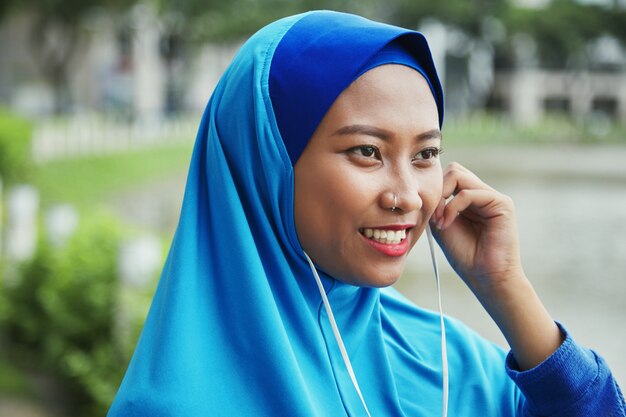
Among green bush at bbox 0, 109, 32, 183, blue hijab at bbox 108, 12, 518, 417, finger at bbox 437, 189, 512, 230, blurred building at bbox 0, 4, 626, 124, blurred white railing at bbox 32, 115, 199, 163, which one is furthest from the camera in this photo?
blurred building at bbox 0, 4, 626, 124

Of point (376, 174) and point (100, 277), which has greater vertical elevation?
point (376, 174)

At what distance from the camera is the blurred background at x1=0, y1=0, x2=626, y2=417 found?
453cm

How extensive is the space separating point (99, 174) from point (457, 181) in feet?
44.1

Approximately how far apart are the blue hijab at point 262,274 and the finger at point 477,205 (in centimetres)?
18

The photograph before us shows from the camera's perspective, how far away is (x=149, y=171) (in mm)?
16703

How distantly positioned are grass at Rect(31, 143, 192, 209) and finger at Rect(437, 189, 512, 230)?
31.3 feet

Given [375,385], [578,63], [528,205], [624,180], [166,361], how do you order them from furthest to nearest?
[578,63] < [624,180] < [528,205] < [375,385] < [166,361]

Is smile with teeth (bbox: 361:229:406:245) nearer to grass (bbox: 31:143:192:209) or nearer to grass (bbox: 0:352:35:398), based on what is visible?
grass (bbox: 0:352:35:398)

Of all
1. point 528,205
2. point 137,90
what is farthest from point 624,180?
point 137,90

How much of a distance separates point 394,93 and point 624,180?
18.7 meters

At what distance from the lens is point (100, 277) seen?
460 centimetres

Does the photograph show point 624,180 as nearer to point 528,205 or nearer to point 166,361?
point 528,205

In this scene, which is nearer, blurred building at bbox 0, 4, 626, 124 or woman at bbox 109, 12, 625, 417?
woman at bbox 109, 12, 625, 417

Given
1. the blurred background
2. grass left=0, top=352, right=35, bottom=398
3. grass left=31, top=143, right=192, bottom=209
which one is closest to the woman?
the blurred background
